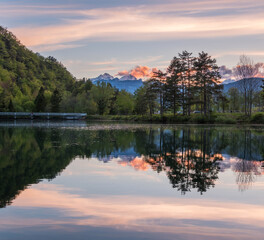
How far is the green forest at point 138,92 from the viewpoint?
218ft

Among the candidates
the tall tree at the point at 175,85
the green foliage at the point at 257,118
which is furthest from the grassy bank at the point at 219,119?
the tall tree at the point at 175,85

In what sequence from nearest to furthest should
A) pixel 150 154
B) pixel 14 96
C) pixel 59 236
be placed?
pixel 59 236
pixel 150 154
pixel 14 96

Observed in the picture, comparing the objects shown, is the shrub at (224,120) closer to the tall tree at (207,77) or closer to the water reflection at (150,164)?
the tall tree at (207,77)

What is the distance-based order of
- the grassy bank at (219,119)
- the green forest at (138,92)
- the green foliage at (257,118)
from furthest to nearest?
the green forest at (138,92) < the grassy bank at (219,119) < the green foliage at (257,118)

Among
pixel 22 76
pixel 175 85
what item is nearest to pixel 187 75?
pixel 175 85

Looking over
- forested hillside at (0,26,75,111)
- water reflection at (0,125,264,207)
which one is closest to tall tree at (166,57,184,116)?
water reflection at (0,125,264,207)

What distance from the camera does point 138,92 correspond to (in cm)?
10575

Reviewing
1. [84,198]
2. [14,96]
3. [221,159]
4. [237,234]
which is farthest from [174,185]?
[14,96]

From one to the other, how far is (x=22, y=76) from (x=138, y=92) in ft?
279

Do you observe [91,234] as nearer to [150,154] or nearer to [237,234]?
[237,234]

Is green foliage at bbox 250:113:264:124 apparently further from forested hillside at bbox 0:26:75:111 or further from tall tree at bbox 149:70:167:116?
forested hillside at bbox 0:26:75:111

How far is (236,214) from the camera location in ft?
24.6

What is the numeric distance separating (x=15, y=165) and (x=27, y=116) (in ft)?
350

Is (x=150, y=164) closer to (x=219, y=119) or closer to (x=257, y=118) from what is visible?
(x=257, y=118)
